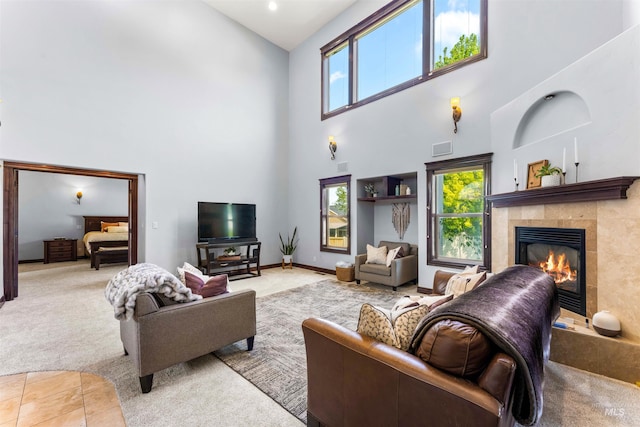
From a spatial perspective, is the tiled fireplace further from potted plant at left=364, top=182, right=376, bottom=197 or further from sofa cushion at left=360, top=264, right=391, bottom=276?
potted plant at left=364, top=182, right=376, bottom=197

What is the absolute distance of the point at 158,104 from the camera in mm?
5266

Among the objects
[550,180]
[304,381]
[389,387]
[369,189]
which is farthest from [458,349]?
[369,189]

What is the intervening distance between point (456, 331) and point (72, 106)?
6016 mm

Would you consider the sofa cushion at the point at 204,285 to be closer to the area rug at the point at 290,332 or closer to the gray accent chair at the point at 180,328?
the gray accent chair at the point at 180,328

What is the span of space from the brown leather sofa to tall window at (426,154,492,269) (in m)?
3.57

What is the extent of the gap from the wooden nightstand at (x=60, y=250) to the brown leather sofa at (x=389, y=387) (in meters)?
8.98

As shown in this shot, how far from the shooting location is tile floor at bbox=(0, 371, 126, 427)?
5.68 feet

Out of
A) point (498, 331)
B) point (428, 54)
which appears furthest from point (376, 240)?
point (498, 331)

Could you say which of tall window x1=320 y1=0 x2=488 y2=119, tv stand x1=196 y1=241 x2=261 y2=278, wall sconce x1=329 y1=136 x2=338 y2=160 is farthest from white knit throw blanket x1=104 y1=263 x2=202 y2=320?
tall window x1=320 y1=0 x2=488 y2=119

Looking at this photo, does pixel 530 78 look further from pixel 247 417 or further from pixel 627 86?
pixel 247 417

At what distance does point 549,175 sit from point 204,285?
361 cm

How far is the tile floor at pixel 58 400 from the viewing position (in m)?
1.73

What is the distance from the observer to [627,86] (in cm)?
225

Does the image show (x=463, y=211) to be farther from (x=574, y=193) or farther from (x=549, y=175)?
(x=574, y=193)
